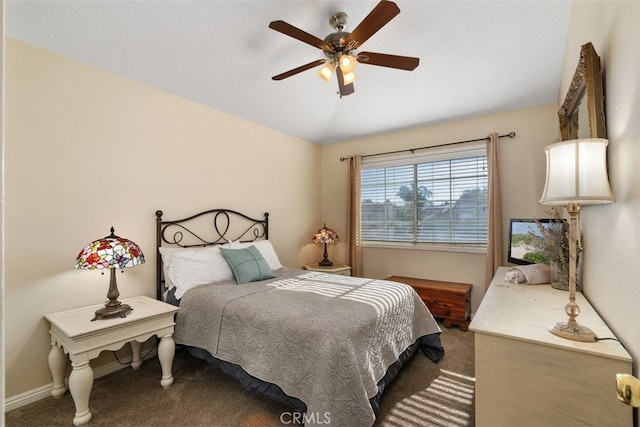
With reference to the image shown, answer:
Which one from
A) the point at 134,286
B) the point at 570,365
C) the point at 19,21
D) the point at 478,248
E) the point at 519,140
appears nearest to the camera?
the point at 570,365

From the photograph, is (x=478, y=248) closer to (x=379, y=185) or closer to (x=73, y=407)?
(x=379, y=185)

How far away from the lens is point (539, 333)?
4.16 ft

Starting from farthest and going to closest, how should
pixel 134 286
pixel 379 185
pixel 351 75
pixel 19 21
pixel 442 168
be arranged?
pixel 379 185 → pixel 442 168 → pixel 134 286 → pixel 351 75 → pixel 19 21

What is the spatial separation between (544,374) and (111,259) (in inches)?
98.9

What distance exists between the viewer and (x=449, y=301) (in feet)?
10.7

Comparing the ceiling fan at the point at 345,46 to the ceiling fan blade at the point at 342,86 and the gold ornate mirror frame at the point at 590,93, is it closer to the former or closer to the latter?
the ceiling fan blade at the point at 342,86

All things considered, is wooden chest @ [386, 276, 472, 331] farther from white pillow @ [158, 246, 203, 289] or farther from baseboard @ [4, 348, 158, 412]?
baseboard @ [4, 348, 158, 412]

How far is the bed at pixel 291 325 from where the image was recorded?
1.57 m

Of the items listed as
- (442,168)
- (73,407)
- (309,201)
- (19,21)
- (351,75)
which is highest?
(19,21)

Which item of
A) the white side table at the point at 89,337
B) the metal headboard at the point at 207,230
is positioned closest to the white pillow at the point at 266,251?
the metal headboard at the point at 207,230

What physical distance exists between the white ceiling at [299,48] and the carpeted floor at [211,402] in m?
2.57

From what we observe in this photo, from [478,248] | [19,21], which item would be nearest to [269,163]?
[19,21]

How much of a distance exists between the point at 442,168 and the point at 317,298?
2.66 m

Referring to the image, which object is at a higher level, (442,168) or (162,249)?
(442,168)
